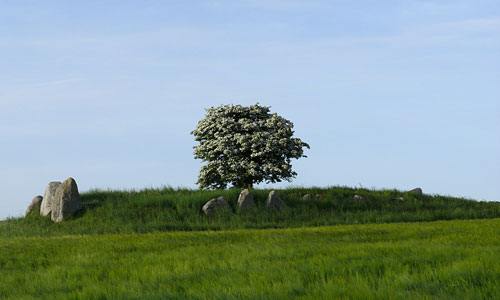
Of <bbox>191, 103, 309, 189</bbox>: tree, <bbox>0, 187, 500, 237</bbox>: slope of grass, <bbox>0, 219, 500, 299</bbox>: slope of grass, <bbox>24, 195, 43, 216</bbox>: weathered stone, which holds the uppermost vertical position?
<bbox>191, 103, 309, 189</bbox>: tree

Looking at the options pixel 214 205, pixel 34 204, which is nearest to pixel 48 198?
pixel 34 204

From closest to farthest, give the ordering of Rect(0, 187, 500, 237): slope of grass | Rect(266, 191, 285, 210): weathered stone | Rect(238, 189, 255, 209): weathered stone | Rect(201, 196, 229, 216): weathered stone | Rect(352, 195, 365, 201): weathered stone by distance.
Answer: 1. Rect(0, 187, 500, 237): slope of grass
2. Rect(201, 196, 229, 216): weathered stone
3. Rect(238, 189, 255, 209): weathered stone
4. Rect(266, 191, 285, 210): weathered stone
5. Rect(352, 195, 365, 201): weathered stone

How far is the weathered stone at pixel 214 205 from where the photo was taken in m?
26.9

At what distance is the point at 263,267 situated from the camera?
1145cm

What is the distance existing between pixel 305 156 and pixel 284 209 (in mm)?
13113

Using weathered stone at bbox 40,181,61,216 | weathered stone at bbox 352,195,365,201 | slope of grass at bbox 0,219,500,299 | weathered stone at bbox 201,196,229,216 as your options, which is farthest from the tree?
slope of grass at bbox 0,219,500,299

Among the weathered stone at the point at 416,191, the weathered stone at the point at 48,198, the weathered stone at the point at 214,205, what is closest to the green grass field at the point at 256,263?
the weathered stone at the point at 214,205

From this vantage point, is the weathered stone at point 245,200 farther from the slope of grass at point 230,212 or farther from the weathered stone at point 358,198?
the weathered stone at point 358,198

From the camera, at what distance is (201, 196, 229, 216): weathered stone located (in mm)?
26859

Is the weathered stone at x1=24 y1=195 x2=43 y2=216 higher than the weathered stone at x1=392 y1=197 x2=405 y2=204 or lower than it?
higher

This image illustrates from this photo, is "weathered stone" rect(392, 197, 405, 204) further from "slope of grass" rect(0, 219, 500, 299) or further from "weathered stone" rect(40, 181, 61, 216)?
"weathered stone" rect(40, 181, 61, 216)

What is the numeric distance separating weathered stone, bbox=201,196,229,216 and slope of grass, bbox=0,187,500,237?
0.43 m

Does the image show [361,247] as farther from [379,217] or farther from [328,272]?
[379,217]

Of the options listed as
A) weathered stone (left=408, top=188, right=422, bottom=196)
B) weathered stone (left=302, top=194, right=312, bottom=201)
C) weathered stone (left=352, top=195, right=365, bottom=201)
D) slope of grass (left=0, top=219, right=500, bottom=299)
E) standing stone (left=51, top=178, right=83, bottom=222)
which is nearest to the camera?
slope of grass (left=0, top=219, right=500, bottom=299)
